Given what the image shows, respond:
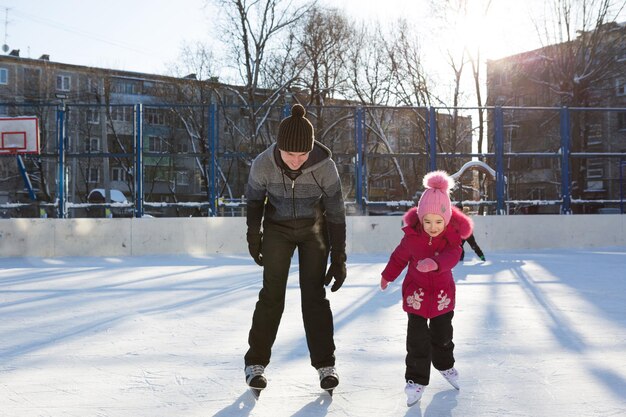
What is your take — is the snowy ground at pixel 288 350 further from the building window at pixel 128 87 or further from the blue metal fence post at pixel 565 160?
the building window at pixel 128 87

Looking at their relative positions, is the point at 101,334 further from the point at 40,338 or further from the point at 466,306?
the point at 466,306

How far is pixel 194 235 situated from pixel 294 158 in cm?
897

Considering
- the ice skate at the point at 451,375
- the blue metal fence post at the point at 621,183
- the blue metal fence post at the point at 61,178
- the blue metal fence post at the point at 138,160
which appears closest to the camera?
the ice skate at the point at 451,375

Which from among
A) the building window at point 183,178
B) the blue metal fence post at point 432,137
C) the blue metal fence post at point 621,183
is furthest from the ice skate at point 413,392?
the building window at point 183,178

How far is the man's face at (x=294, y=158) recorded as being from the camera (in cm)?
293

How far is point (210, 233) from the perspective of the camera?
38.5 feet

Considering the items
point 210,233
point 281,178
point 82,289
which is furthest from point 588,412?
point 210,233

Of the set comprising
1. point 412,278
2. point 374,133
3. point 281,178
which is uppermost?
point 374,133

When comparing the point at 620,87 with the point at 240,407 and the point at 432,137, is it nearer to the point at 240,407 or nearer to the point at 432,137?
the point at 432,137

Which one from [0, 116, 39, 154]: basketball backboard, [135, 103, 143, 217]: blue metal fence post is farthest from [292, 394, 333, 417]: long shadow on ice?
[0, 116, 39, 154]: basketball backboard

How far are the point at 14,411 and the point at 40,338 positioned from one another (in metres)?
1.72

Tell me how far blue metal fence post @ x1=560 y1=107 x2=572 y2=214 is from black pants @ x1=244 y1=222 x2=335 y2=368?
429 inches

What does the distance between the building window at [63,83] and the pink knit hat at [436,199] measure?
45.7 metres

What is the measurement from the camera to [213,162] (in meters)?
11.7
